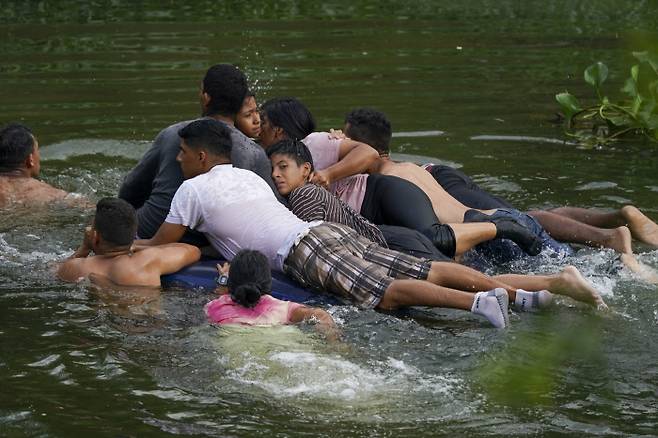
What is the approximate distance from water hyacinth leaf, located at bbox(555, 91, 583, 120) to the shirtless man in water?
4.94 meters

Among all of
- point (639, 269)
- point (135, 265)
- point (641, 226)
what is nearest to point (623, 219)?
point (641, 226)

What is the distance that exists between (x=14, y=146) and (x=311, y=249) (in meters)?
3.40

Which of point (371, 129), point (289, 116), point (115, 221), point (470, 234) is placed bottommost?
point (470, 234)

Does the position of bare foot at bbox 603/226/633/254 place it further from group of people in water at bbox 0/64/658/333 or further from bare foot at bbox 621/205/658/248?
bare foot at bbox 621/205/658/248

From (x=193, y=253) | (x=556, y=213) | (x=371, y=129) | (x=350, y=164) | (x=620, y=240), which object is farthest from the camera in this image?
(x=556, y=213)

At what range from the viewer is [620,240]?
348 inches

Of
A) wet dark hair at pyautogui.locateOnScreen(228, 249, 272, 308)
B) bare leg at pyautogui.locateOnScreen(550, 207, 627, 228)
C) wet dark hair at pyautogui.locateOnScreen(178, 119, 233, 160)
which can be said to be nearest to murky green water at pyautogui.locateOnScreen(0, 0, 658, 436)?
wet dark hair at pyautogui.locateOnScreen(228, 249, 272, 308)

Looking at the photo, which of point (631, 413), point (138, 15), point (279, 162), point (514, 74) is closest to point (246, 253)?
point (279, 162)

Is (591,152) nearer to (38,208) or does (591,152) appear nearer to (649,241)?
(649,241)

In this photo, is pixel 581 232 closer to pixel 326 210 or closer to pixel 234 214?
pixel 326 210

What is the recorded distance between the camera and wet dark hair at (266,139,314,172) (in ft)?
28.1

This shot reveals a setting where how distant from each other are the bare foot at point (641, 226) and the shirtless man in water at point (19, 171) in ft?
14.4

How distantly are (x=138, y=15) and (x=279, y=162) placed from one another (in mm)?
10265

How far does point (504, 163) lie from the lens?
463 inches
